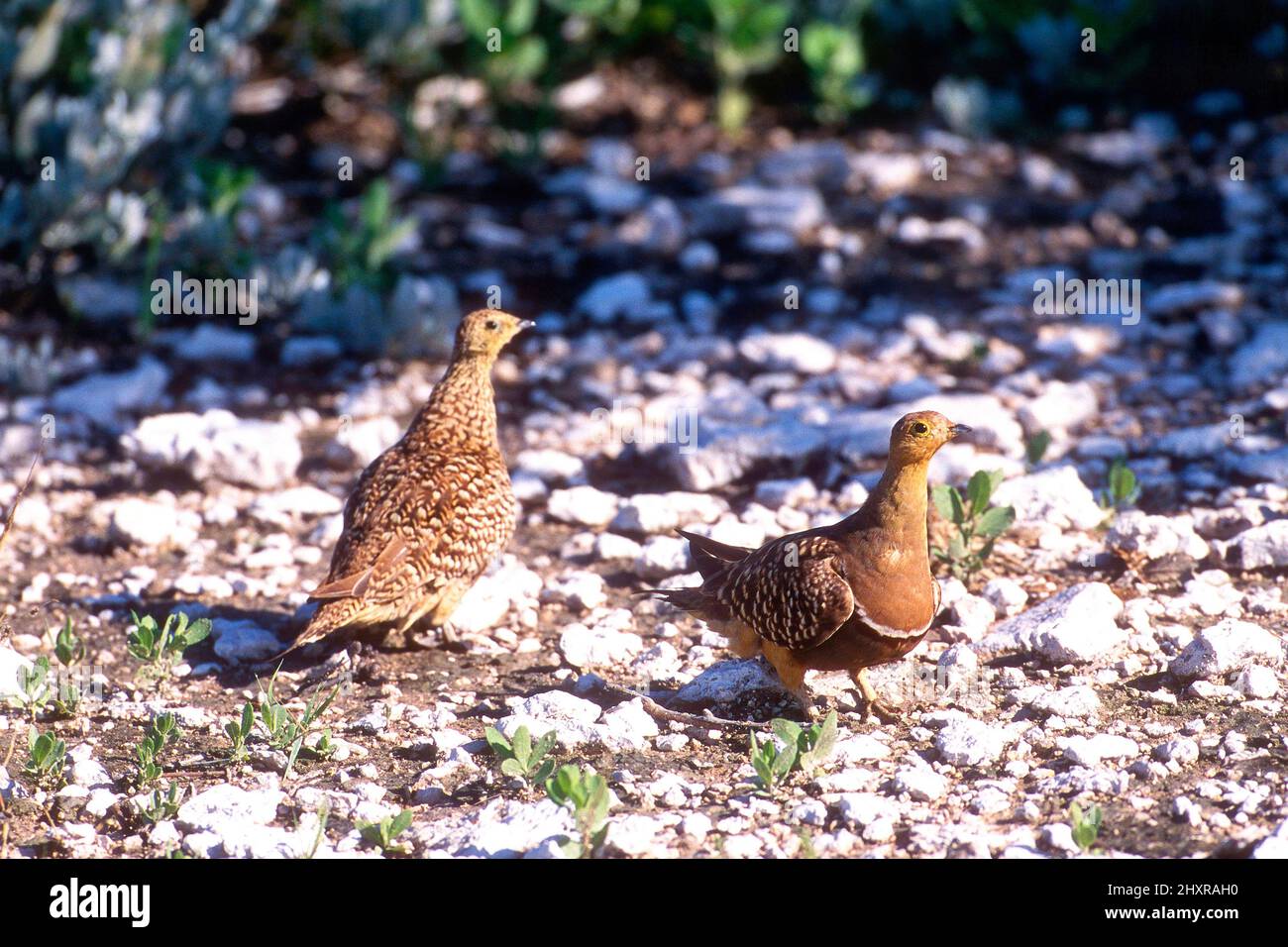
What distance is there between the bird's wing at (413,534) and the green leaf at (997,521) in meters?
1.88

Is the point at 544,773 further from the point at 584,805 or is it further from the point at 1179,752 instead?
the point at 1179,752

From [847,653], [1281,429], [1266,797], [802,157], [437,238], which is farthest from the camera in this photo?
[802,157]

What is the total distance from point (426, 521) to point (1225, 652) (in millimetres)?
2890

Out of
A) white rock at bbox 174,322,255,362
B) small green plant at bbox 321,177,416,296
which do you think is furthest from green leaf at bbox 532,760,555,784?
white rock at bbox 174,322,255,362

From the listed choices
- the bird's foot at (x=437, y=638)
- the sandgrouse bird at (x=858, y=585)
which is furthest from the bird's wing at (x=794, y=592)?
the bird's foot at (x=437, y=638)

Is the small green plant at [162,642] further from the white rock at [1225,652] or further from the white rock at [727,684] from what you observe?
the white rock at [1225,652]

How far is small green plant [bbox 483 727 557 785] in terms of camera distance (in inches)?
187

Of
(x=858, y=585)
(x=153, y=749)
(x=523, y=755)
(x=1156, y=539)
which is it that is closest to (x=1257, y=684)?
(x=1156, y=539)

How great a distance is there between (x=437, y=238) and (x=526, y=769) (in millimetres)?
5494

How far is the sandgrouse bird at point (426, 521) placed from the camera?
18.6ft

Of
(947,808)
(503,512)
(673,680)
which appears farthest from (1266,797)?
(503,512)

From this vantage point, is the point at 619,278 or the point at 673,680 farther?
the point at 619,278

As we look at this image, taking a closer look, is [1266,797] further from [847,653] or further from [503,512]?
[503,512]

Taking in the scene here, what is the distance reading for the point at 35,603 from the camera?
20.7 ft
